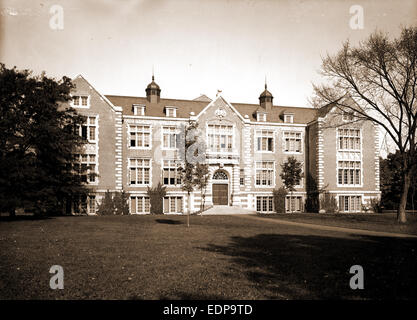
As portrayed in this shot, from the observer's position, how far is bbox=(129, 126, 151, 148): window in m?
33.9

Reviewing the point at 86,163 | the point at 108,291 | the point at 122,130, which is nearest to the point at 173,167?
the point at 122,130

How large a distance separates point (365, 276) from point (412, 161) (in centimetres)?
1941

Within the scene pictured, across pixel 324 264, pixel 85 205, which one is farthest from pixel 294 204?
pixel 324 264

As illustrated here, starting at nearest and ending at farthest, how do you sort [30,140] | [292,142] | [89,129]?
[30,140]
[89,129]
[292,142]

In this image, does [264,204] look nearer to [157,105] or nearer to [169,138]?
[169,138]

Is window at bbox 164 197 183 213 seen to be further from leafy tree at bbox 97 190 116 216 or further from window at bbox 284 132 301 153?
window at bbox 284 132 301 153

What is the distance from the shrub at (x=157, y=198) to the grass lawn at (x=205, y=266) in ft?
60.2

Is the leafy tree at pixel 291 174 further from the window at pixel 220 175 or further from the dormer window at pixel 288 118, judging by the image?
the dormer window at pixel 288 118

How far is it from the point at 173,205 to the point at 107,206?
7.47m

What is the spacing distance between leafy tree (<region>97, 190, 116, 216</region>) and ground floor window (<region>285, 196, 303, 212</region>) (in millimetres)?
21276

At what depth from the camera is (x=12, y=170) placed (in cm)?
2020

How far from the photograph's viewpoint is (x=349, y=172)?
37469 millimetres

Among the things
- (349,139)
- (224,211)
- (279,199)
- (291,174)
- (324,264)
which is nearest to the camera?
(324,264)

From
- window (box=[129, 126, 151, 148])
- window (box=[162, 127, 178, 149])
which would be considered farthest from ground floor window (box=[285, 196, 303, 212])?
window (box=[129, 126, 151, 148])
